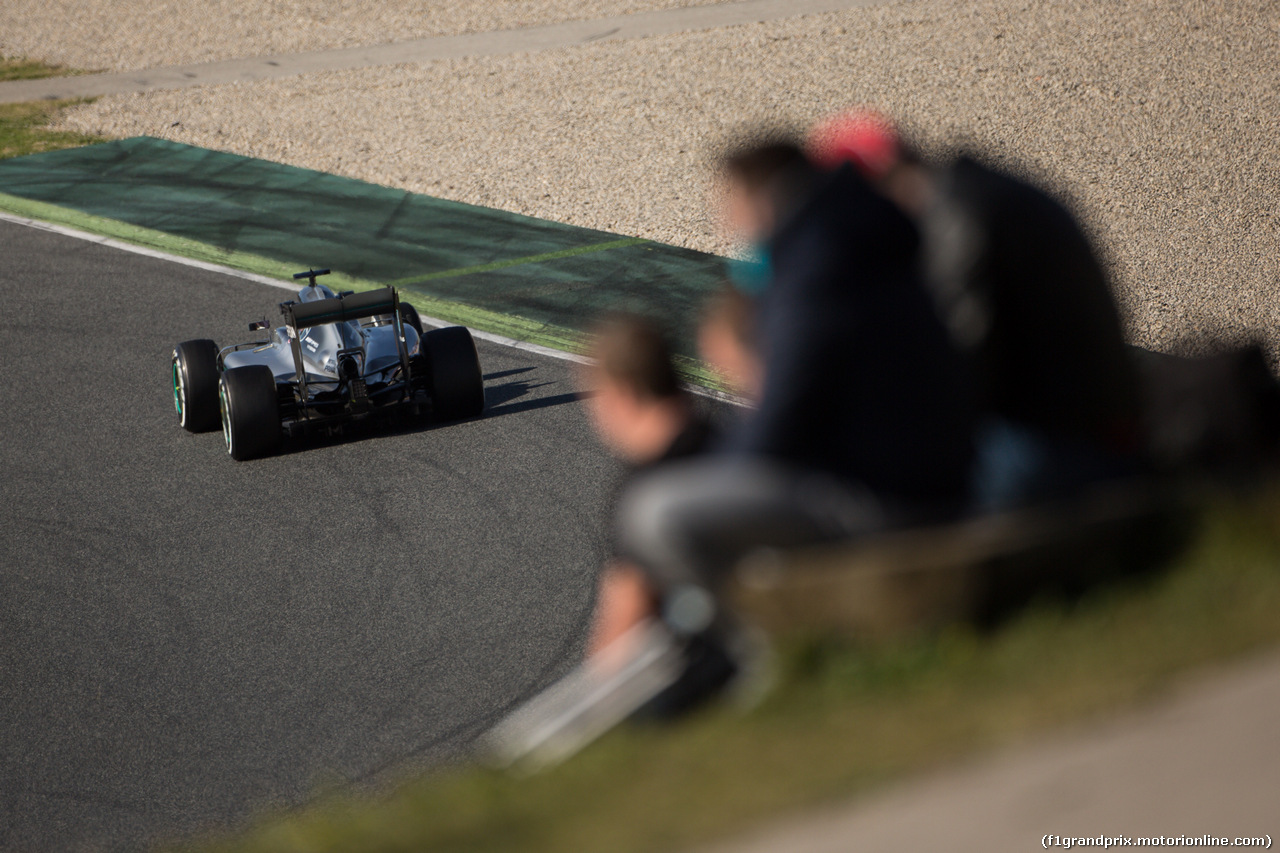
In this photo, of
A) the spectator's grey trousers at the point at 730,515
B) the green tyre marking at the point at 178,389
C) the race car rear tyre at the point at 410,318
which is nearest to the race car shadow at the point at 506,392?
the race car rear tyre at the point at 410,318

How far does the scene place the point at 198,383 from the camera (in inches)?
455

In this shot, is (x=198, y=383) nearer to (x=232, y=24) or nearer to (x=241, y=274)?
(x=241, y=274)

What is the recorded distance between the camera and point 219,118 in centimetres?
2320

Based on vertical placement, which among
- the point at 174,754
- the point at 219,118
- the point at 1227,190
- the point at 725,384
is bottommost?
the point at 174,754

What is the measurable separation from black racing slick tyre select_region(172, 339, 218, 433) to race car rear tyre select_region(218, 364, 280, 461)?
1.92 ft

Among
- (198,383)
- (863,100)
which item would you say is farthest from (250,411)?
(863,100)

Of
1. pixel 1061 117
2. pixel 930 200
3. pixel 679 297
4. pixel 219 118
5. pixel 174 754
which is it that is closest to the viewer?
pixel 930 200

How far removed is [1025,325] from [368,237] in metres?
15.0

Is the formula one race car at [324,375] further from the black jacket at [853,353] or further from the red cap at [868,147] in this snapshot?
Answer: the black jacket at [853,353]

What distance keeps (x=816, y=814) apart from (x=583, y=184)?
1730 centimetres

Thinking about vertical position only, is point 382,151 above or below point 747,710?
above

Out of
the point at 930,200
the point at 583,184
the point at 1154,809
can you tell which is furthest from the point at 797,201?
the point at 583,184

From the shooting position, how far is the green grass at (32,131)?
2184 centimetres

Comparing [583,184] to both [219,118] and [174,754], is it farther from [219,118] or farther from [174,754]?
[174,754]
